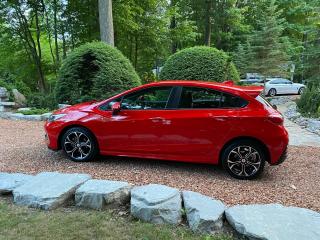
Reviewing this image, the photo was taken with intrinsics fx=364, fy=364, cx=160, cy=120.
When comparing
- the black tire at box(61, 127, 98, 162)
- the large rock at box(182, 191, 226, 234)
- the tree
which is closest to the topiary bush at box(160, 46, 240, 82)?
the black tire at box(61, 127, 98, 162)

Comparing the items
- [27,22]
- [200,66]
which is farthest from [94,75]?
[27,22]

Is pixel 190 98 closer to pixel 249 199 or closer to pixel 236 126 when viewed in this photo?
pixel 236 126

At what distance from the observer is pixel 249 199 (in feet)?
14.6

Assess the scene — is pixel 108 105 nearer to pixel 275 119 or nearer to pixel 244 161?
pixel 244 161

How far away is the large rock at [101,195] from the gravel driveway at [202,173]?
77 cm

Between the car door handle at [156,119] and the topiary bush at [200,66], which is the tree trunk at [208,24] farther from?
the car door handle at [156,119]

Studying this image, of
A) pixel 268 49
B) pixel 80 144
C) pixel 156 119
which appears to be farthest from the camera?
pixel 268 49

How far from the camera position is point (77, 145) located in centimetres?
593

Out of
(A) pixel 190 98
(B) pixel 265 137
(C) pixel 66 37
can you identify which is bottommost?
(B) pixel 265 137

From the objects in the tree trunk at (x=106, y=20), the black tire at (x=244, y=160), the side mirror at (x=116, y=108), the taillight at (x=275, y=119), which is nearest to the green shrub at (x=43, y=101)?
the tree trunk at (x=106, y=20)

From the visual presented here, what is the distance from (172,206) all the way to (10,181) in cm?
225

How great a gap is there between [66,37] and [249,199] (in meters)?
14.3

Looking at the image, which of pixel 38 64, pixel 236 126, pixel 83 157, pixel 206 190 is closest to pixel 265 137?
pixel 236 126

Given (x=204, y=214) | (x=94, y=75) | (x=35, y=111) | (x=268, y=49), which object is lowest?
(x=204, y=214)
